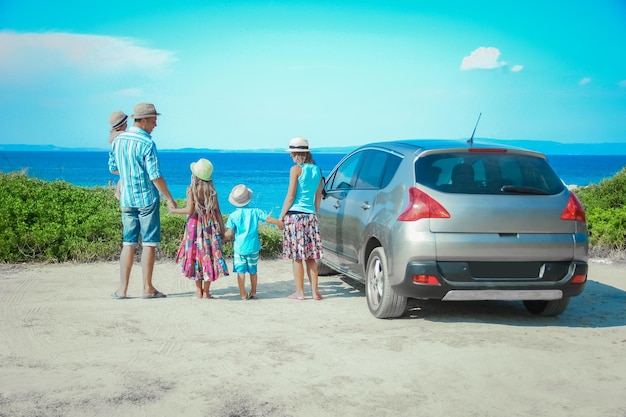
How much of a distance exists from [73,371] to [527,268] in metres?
4.02

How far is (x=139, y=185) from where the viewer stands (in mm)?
8125

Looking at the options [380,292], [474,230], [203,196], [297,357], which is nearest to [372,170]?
[380,292]

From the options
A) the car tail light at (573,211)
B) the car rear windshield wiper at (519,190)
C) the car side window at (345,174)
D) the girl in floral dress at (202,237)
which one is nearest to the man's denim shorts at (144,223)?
the girl in floral dress at (202,237)

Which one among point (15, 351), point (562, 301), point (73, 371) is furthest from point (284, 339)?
point (562, 301)

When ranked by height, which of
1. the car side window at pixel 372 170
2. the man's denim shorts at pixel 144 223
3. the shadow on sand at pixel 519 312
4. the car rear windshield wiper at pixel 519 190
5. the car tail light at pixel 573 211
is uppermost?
the car side window at pixel 372 170

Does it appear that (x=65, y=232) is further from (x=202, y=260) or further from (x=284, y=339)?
(x=284, y=339)

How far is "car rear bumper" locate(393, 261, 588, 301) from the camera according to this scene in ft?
22.1

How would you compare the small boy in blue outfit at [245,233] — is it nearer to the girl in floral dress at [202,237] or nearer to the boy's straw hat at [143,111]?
the girl in floral dress at [202,237]

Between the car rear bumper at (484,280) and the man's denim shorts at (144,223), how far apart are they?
114 inches

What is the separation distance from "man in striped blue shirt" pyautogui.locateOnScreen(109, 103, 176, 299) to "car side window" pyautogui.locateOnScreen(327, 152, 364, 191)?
2050 millimetres

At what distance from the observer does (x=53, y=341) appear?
648 cm

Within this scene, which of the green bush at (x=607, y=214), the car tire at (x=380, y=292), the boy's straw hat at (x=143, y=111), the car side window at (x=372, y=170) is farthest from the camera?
the green bush at (x=607, y=214)

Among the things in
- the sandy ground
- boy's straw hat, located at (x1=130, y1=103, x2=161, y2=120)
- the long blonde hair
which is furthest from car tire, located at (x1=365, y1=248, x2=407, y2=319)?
boy's straw hat, located at (x1=130, y1=103, x2=161, y2=120)

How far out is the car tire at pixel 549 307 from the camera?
295 inches
